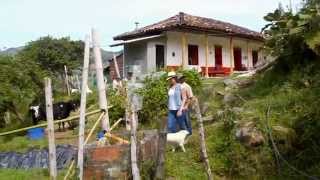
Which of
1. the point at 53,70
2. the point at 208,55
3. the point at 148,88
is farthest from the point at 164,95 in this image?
the point at 53,70

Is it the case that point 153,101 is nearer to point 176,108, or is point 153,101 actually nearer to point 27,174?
point 176,108

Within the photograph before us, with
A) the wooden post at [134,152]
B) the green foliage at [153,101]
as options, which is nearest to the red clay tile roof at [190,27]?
the green foliage at [153,101]

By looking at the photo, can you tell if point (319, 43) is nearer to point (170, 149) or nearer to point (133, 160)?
point (170, 149)

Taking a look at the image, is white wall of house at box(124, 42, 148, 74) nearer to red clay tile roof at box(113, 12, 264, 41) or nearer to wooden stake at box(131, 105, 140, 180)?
red clay tile roof at box(113, 12, 264, 41)

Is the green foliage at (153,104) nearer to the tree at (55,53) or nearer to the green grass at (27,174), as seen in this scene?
the green grass at (27,174)

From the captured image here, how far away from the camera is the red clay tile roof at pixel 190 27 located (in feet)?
86.3

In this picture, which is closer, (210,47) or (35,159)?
(35,159)

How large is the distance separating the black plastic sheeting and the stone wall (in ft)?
7.84

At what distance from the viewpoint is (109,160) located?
322 inches

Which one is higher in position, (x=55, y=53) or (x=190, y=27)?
(x=190, y=27)

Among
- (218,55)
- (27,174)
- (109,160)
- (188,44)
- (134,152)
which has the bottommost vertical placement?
(27,174)

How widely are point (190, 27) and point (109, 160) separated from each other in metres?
18.9

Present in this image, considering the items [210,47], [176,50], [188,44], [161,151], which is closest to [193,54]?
[188,44]

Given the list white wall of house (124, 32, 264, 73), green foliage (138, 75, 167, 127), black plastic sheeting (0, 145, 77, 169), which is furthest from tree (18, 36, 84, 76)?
black plastic sheeting (0, 145, 77, 169)
